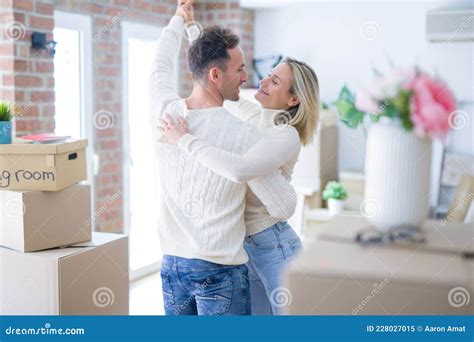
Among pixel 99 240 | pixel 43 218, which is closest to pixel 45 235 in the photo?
pixel 43 218

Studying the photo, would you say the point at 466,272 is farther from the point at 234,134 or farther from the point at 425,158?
the point at 234,134

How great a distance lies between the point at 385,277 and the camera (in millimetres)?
1116

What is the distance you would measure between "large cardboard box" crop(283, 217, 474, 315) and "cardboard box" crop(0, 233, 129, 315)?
829mm

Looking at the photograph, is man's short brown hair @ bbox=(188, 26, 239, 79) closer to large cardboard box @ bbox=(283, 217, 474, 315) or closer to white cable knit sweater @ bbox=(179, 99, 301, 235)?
white cable knit sweater @ bbox=(179, 99, 301, 235)

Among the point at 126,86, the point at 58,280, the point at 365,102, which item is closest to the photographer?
the point at 365,102

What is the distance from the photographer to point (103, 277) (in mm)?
1915

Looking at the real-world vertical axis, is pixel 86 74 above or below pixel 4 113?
above

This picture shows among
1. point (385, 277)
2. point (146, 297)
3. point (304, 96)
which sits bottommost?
point (146, 297)

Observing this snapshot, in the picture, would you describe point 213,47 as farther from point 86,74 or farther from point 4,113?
point 86,74

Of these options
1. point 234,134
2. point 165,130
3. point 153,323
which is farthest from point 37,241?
point 234,134

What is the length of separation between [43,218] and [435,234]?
1086 mm

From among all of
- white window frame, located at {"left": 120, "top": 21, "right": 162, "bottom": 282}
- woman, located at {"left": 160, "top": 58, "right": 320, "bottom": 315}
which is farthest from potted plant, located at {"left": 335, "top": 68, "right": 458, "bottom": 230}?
white window frame, located at {"left": 120, "top": 21, "right": 162, "bottom": 282}

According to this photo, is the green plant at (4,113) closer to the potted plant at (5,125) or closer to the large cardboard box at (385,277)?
the potted plant at (5,125)

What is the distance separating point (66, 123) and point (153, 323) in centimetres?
124
